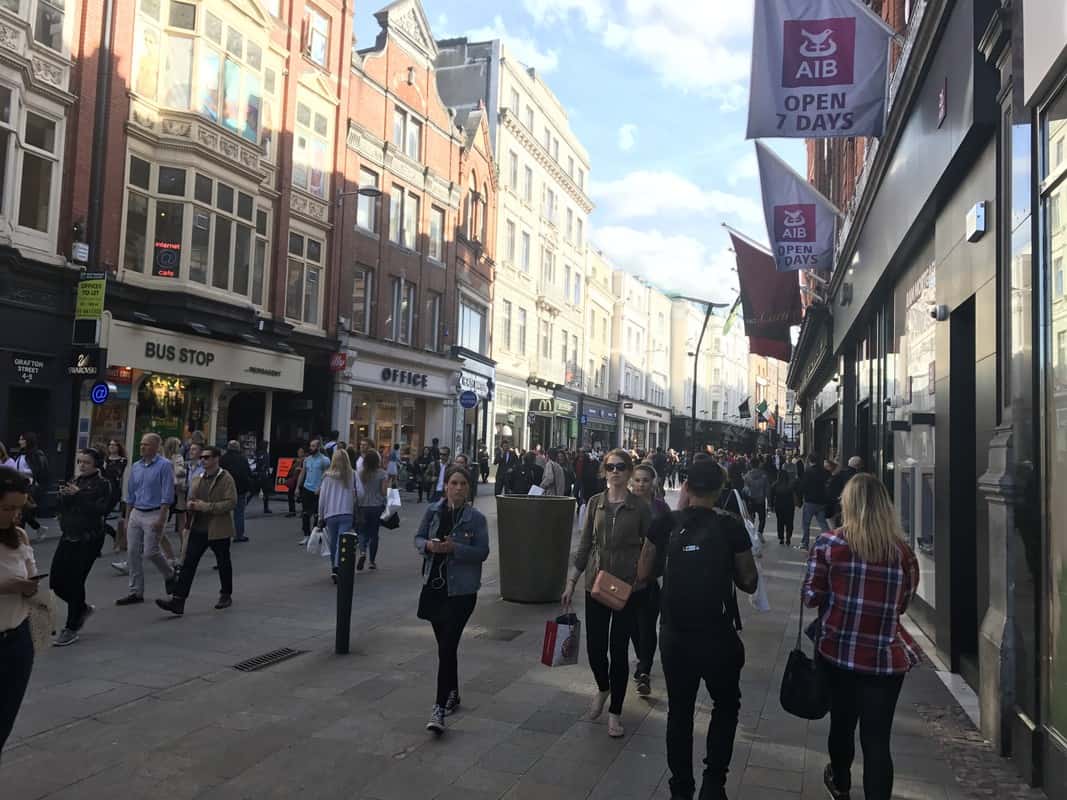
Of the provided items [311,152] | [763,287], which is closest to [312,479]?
[763,287]

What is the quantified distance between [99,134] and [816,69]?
14.8 m

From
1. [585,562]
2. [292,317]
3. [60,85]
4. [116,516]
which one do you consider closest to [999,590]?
[585,562]

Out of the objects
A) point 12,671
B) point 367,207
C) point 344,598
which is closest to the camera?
point 12,671

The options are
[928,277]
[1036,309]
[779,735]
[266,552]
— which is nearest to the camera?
[1036,309]

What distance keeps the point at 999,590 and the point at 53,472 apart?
16.4 metres

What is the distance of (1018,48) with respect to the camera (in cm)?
511

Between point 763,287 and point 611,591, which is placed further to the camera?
point 763,287

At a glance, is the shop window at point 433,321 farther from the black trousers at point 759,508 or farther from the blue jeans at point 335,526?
the blue jeans at point 335,526

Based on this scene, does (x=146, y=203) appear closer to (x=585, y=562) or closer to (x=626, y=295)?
(x=585, y=562)

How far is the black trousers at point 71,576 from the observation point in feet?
24.2

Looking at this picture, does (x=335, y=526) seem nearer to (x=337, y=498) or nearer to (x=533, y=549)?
(x=337, y=498)

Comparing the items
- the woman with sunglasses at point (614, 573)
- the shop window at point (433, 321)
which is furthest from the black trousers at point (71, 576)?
the shop window at point (433, 321)

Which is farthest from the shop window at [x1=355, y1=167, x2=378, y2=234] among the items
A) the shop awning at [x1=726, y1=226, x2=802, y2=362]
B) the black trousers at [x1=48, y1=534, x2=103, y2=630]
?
the black trousers at [x1=48, y1=534, x2=103, y2=630]

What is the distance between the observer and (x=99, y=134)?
17672 mm
